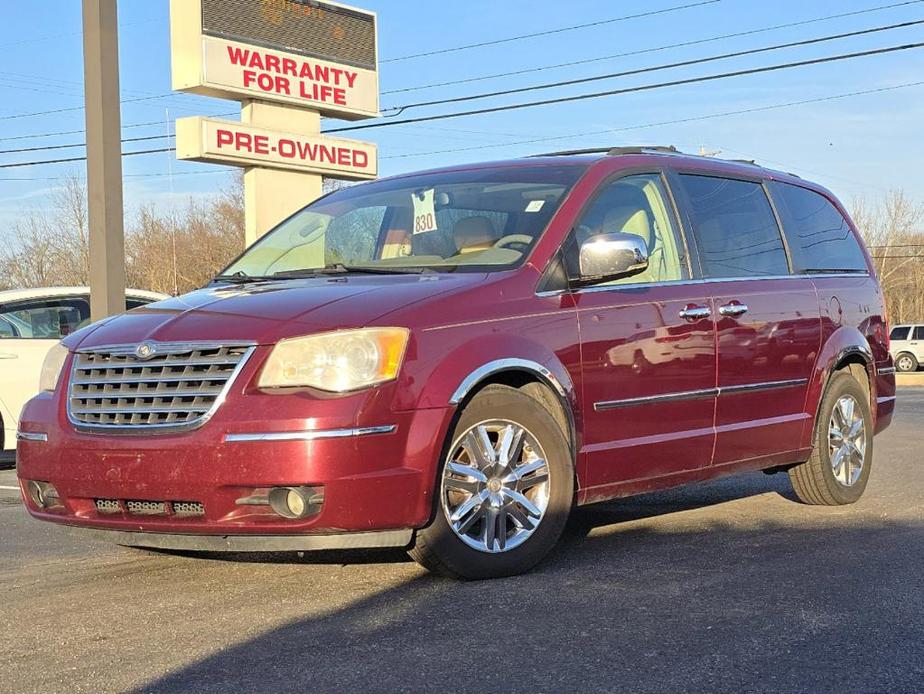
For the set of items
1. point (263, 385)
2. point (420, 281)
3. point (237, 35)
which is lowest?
point (263, 385)

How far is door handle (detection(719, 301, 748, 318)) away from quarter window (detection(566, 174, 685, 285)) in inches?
11.0

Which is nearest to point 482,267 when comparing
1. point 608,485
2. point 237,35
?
point 608,485

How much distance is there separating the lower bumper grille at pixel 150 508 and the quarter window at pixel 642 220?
85.0 inches

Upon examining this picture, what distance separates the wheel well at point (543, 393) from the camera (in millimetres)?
5086

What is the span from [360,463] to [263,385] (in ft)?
1.49

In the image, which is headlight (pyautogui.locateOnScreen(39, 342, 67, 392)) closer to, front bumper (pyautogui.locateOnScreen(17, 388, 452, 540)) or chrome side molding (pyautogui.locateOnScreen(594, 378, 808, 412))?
front bumper (pyautogui.locateOnScreen(17, 388, 452, 540))

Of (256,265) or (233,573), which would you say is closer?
(233,573)

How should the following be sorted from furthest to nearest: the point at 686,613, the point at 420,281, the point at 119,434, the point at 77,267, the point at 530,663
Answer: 1. the point at 77,267
2. the point at 420,281
3. the point at 119,434
4. the point at 686,613
5. the point at 530,663

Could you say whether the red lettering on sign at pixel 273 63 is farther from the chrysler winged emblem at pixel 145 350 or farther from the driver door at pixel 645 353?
the chrysler winged emblem at pixel 145 350

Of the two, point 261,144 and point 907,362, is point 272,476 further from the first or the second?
point 907,362

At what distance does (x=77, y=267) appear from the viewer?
2083 inches

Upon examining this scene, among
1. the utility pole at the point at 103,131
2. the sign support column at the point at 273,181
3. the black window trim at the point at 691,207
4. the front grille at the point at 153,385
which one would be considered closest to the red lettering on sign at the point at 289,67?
the sign support column at the point at 273,181

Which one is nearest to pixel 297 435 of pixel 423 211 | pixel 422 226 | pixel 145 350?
pixel 145 350

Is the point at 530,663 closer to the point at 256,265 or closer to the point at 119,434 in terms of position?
the point at 119,434
